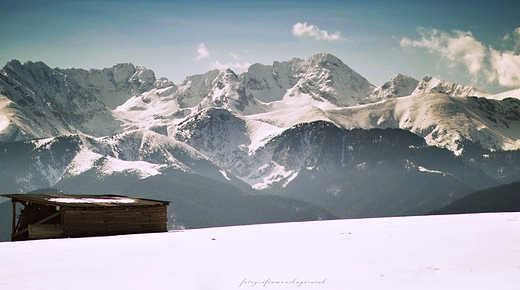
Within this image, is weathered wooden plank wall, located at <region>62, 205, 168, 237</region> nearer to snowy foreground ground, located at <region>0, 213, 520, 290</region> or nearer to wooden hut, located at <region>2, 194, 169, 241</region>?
wooden hut, located at <region>2, 194, 169, 241</region>

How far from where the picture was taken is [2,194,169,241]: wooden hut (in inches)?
2194

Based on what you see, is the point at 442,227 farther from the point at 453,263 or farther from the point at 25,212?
the point at 25,212

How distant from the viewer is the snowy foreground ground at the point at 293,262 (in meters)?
23.2

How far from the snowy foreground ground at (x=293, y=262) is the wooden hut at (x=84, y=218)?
1772 centimetres

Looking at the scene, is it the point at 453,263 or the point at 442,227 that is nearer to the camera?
the point at 453,263

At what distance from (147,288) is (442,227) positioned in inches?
843

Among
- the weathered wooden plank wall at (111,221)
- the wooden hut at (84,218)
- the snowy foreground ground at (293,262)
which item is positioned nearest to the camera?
the snowy foreground ground at (293,262)

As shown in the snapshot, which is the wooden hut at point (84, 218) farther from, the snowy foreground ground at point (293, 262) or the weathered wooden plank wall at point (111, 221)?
the snowy foreground ground at point (293, 262)

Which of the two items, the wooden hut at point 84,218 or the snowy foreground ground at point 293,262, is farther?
the wooden hut at point 84,218

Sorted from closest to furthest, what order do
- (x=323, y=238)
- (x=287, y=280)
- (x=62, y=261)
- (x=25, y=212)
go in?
(x=287, y=280) < (x=62, y=261) < (x=323, y=238) < (x=25, y=212)

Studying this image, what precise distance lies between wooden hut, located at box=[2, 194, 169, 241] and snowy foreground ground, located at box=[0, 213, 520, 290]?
17723 millimetres

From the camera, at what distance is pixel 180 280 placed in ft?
79.4

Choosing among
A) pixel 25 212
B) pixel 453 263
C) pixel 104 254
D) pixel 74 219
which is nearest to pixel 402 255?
pixel 453 263

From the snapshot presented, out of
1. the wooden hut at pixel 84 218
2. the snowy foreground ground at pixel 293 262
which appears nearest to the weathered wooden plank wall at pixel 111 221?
the wooden hut at pixel 84 218
